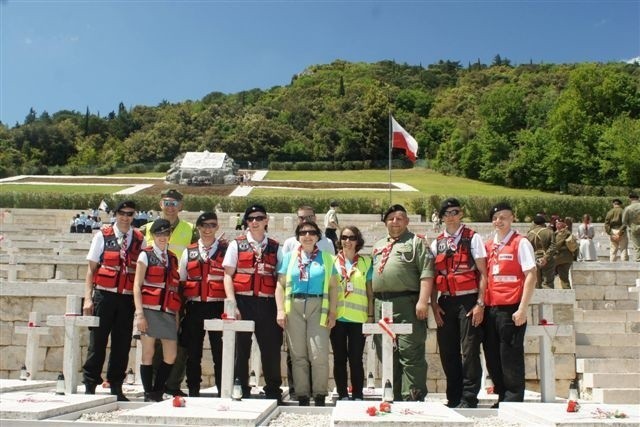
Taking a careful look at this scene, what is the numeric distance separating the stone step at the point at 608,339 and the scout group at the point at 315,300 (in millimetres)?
2564

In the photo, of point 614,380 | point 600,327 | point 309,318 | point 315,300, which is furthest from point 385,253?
point 600,327

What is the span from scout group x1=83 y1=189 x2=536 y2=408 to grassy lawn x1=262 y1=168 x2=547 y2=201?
3109cm

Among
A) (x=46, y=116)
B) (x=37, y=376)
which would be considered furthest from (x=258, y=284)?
(x=46, y=116)

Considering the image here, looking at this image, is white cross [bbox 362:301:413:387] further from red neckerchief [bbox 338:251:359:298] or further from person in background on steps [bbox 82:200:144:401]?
person in background on steps [bbox 82:200:144:401]

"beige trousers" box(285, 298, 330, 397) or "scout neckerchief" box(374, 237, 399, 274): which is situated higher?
"scout neckerchief" box(374, 237, 399, 274)

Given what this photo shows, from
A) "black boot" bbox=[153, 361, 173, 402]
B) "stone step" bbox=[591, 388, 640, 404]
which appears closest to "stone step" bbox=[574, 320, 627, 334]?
"stone step" bbox=[591, 388, 640, 404]

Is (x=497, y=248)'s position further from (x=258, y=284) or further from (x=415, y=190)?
(x=415, y=190)

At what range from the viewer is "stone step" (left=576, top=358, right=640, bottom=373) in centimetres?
675

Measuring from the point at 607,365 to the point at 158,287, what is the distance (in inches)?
192

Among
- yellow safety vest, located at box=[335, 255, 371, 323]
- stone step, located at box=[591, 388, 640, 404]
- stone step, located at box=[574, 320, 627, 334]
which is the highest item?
yellow safety vest, located at box=[335, 255, 371, 323]

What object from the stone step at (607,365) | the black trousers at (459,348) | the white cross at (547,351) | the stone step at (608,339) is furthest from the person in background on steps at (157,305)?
the stone step at (608,339)

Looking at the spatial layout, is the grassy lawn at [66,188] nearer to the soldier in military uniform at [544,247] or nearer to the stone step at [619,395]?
the soldier in military uniform at [544,247]

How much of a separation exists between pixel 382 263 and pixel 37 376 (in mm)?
3939

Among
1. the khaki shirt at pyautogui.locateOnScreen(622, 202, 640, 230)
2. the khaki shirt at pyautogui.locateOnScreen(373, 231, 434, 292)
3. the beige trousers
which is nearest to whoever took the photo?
the beige trousers
